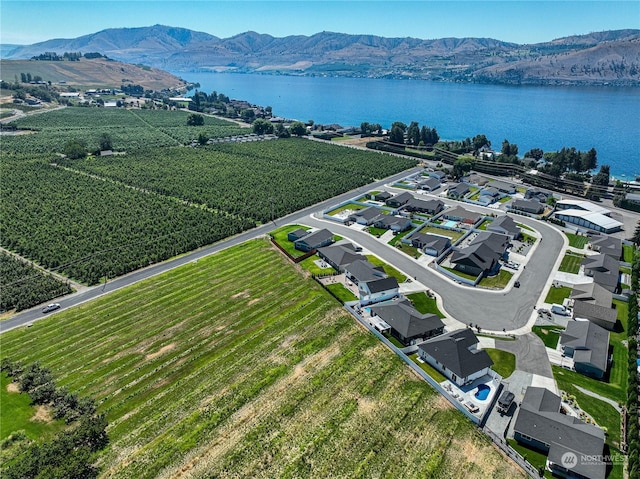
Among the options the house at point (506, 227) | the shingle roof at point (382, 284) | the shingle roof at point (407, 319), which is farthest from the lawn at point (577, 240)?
the shingle roof at point (407, 319)

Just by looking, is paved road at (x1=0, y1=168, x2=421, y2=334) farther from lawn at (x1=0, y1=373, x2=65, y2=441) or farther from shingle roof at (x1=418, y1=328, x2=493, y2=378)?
shingle roof at (x1=418, y1=328, x2=493, y2=378)

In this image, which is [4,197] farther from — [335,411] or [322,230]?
[335,411]

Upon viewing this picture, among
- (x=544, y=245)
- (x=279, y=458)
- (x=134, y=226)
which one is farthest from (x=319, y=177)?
(x=279, y=458)

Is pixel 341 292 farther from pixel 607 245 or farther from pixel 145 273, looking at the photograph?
pixel 607 245

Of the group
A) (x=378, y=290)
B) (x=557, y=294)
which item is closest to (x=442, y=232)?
(x=557, y=294)

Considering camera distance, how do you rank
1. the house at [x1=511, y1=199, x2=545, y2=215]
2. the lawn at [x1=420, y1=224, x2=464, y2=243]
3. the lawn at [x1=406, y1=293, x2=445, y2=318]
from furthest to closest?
the house at [x1=511, y1=199, x2=545, y2=215], the lawn at [x1=420, y1=224, x2=464, y2=243], the lawn at [x1=406, y1=293, x2=445, y2=318]

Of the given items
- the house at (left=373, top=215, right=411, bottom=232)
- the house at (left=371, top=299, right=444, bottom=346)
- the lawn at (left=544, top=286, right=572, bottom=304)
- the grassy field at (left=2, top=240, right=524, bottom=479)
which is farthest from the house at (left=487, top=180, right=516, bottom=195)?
the grassy field at (left=2, top=240, right=524, bottom=479)

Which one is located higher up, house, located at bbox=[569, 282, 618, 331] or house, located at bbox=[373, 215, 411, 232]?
house, located at bbox=[373, 215, 411, 232]
